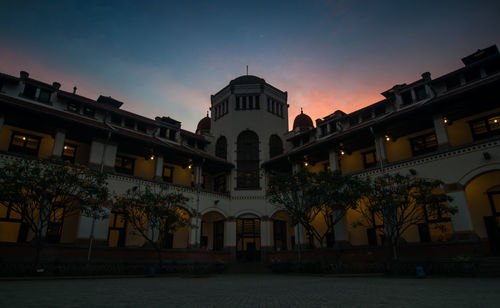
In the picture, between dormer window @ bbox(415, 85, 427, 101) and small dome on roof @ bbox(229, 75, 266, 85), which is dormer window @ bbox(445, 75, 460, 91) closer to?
dormer window @ bbox(415, 85, 427, 101)

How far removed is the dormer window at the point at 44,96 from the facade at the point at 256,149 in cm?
→ 11

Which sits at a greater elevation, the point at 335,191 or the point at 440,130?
the point at 440,130

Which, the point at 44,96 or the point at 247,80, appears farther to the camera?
the point at 247,80

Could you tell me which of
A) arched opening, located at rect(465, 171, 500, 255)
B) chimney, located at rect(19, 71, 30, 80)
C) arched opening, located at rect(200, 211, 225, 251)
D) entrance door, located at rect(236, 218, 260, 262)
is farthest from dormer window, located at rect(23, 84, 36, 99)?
arched opening, located at rect(465, 171, 500, 255)

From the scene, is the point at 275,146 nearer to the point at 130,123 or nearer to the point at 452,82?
the point at 130,123

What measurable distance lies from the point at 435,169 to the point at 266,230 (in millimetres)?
16006

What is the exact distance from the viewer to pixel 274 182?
22.9 meters

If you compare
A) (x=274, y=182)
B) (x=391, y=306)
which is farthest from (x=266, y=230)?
(x=391, y=306)

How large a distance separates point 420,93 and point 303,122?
16.2 m

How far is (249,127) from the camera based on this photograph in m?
33.9

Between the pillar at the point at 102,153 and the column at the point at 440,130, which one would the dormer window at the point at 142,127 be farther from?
the column at the point at 440,130

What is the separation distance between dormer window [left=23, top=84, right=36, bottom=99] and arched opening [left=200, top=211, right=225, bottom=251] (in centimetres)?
1830

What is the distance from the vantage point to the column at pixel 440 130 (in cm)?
1975

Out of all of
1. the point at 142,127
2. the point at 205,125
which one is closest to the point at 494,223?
the point at 142,127
